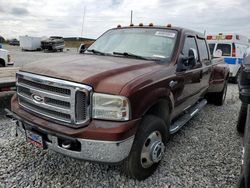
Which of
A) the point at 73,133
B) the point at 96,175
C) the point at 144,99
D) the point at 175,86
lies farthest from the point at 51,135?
the point at 175,86

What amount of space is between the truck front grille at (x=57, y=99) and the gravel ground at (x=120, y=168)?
2.59 ft

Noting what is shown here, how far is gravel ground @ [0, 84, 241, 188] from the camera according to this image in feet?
9.02

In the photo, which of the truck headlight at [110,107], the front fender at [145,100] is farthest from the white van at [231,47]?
the truck headlight at [110,107]

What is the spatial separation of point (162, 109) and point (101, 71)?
1.04 m

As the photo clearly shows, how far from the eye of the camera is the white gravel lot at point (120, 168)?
2.75 meters

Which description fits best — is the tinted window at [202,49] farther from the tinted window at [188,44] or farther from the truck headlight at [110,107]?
the truck headlight at [110,107]

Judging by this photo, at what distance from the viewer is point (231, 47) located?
1081 cm

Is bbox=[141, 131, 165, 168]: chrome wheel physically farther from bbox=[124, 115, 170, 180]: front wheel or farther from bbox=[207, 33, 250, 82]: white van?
bbox=[207, 33, 250, 82]: white van

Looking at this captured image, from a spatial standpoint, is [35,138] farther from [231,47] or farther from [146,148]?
[231,47]

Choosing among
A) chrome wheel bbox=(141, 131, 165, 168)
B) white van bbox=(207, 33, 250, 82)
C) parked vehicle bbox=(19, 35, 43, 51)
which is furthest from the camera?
parked vehicle bbox=(19, 35, 43, 51)

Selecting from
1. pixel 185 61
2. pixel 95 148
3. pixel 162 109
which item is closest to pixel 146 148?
pixel 162 109

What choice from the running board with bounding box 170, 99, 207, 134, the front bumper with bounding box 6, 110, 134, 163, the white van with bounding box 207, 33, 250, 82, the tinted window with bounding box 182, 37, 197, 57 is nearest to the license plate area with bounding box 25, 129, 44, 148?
the front bumper with bounding box 6, 110, 134, 163

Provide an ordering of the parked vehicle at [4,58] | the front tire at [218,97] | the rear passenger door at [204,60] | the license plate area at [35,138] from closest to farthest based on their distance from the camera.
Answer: the license plate area at [35,138] → the rear passenger door at [204,60] → the front tire at [218,97] → the parked vehicle at [4,58]

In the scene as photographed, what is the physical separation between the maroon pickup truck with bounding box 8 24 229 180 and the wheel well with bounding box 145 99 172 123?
1 centimetres
